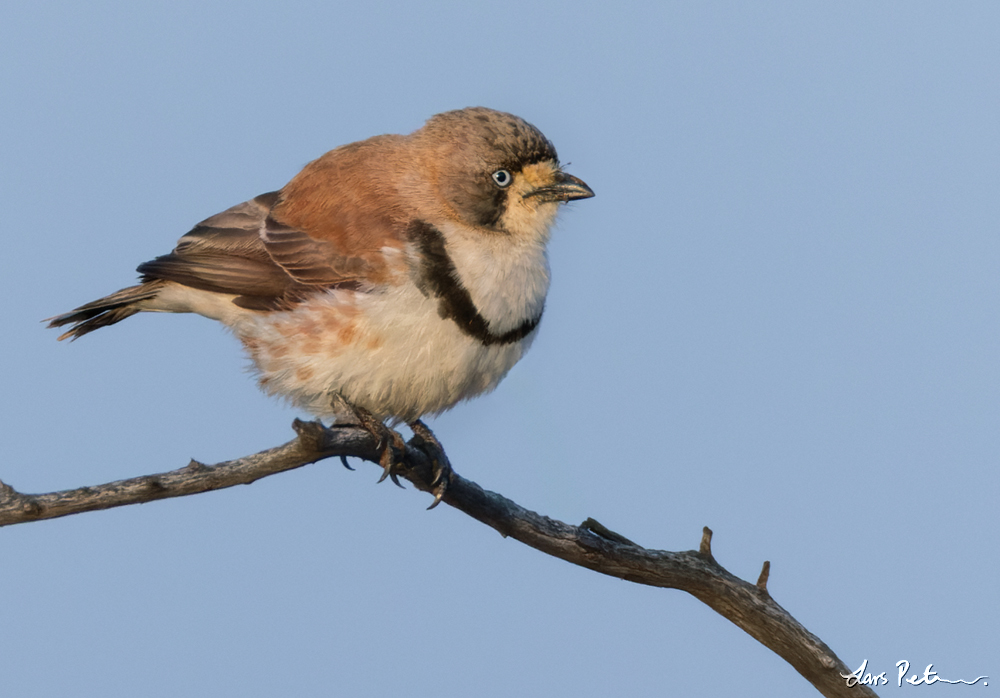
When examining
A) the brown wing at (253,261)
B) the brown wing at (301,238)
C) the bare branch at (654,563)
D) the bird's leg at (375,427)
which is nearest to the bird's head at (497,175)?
the brown wing at (301,238)

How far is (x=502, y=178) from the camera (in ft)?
21.7

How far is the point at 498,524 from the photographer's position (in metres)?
6.49

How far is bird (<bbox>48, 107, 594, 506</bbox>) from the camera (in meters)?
6.21

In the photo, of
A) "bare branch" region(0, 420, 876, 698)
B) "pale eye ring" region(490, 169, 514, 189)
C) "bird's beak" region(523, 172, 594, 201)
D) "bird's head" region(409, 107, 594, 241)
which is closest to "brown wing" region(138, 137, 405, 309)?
"bird's head" region(409, 107, 594, 241)

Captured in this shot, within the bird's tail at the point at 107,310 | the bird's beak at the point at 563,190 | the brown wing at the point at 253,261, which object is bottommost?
the bird's tail at the point at 107,310

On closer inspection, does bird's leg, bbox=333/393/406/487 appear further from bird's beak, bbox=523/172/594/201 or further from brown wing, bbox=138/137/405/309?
bird's beak, bbox=523/172/594/201

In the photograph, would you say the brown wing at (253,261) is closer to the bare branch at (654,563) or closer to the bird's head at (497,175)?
the bird's head at (497,175)

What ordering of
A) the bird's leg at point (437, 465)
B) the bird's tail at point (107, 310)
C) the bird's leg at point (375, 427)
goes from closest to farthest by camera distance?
1. the bird's leg at point (375, 427)
2. the bird's leg at point (437, 465)
3. the bird's tail at point (107, 310)

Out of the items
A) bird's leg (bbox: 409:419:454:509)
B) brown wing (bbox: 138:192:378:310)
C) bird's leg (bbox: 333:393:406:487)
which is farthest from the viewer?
brown wing (bbox: 138:192:378:310)

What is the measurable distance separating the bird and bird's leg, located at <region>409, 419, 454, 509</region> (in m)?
0.19

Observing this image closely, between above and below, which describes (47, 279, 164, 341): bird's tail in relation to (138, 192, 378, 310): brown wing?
below

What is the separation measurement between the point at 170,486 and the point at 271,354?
1.45 meters

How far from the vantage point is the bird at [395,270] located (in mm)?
6211

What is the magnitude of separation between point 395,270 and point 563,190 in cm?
121
